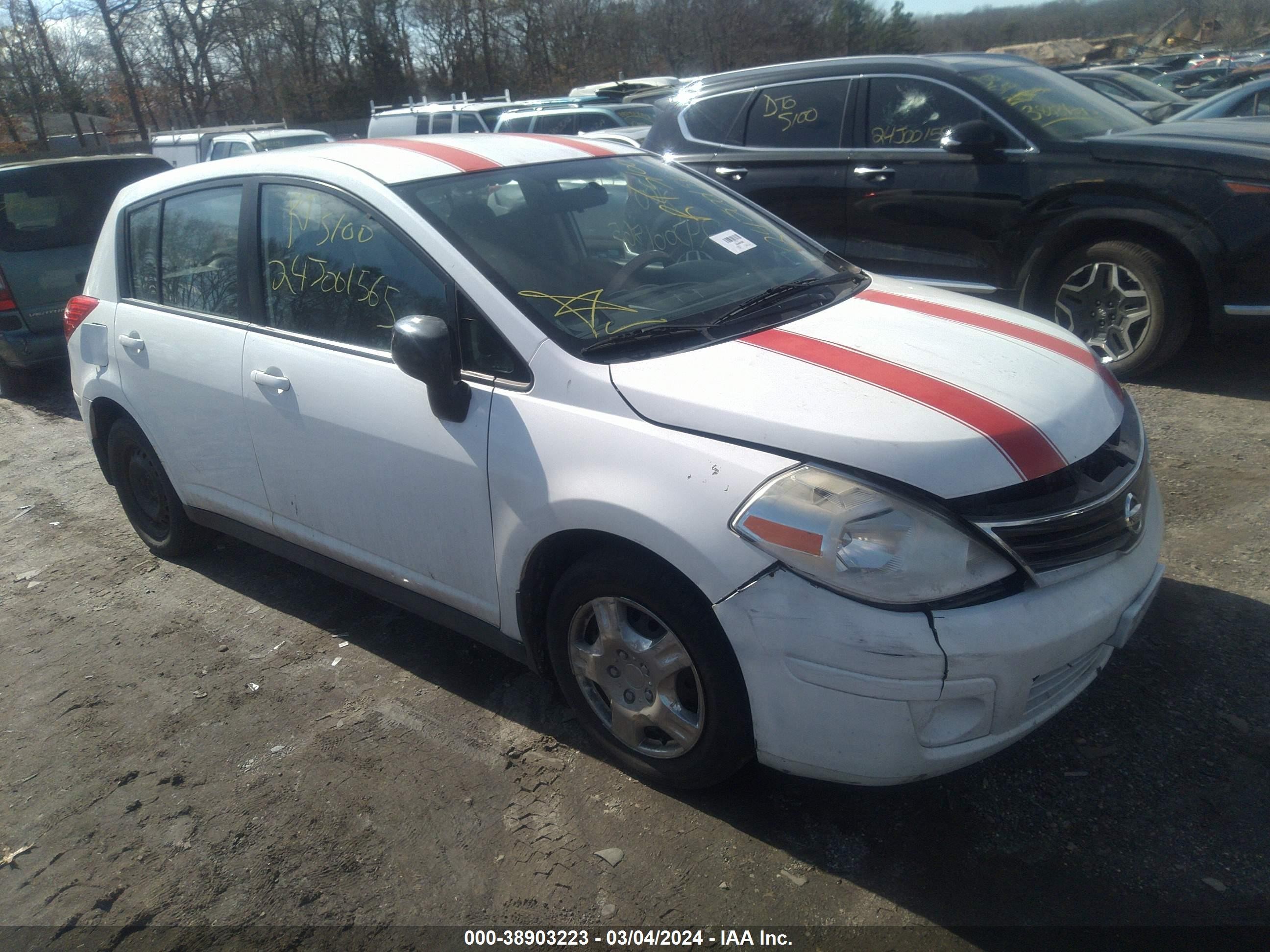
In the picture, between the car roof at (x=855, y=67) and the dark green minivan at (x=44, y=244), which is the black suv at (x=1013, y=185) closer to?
the car roof at (x=855, y=67)

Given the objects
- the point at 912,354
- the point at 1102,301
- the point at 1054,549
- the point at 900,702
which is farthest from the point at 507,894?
the point at 1102,301

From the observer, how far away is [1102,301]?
5.59 metres

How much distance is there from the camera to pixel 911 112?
6.20 metres

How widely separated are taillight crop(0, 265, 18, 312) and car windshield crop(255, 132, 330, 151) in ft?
32.3

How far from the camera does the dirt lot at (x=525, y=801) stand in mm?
2389

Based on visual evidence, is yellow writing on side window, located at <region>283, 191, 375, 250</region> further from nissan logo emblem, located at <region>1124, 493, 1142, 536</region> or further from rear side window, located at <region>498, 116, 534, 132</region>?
rear side window, located at <region>498, 116, 534, 132</region>

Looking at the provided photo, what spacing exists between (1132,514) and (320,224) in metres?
2.74

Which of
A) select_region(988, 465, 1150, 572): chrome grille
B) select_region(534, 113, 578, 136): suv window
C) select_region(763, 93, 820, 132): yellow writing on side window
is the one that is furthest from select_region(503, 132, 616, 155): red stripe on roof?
select_region(534, 113, 578, 136): suv window

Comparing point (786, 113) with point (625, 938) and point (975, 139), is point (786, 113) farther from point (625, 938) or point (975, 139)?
point (625, 938)

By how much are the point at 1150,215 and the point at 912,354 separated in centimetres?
352

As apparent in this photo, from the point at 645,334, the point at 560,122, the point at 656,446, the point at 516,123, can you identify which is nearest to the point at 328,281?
the point at 645,334

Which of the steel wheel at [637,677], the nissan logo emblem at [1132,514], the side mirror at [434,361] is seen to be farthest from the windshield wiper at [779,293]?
the nissan logo emblem at [1132,514]

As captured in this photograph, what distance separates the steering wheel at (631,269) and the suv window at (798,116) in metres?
3.81

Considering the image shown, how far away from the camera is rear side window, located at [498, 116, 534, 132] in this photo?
1595 centimetres
